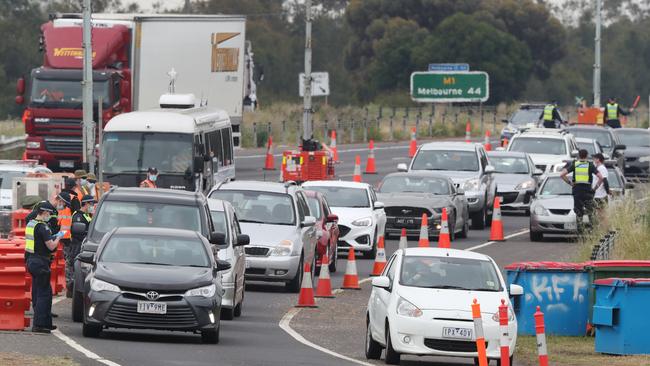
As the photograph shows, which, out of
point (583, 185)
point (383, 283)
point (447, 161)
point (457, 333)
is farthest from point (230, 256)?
point (447, 161)

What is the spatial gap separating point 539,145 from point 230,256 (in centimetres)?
2510

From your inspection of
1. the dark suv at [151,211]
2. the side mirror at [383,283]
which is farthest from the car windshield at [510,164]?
the side mirror at [383,283]

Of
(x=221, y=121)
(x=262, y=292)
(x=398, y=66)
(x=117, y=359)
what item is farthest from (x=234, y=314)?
(x=398, y=66)

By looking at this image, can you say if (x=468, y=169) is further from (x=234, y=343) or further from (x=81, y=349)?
(x=81, y=349)

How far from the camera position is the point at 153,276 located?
17.9m

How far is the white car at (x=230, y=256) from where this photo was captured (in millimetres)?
20641

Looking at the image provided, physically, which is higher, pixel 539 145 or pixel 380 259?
pixel 539 145

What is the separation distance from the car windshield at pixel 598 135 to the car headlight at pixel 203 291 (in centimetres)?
3205

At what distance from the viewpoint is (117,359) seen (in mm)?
16219

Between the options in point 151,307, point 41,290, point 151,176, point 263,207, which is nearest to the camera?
point 151,307

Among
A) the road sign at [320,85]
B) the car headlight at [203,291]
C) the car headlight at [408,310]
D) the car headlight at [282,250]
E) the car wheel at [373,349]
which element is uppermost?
the road sign at [320,85]

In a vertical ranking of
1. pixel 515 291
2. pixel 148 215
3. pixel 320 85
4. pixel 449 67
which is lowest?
pixel 515 291

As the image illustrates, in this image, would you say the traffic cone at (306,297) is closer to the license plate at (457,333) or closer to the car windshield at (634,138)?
the license plate at (457,333)

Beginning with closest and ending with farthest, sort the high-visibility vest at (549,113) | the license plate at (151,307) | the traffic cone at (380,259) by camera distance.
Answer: the license plate at (151,307) < the traffic cone at (380,259) < the high-visibility vest at (549,113)
